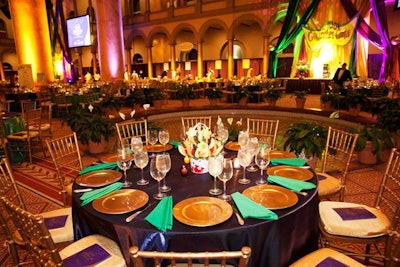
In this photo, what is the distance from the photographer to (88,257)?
5.64 ft

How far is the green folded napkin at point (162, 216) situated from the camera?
1496mm

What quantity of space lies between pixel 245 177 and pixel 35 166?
13.6ft

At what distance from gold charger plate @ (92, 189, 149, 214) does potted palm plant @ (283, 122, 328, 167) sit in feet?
8.29

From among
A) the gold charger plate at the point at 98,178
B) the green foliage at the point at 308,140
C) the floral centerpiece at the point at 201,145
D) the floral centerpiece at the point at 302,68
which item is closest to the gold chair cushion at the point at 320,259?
the floral centerpiece at the point at 201,145

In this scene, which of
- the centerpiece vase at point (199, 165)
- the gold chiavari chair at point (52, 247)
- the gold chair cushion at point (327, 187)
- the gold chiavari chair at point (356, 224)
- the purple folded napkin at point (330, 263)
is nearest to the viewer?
the gold chiavari chair at point (52, 247)

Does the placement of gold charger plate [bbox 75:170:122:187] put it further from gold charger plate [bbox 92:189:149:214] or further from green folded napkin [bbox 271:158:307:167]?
green folded napkin [bbox 271:158:307:167]

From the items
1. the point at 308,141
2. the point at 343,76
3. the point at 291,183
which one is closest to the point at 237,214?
the point at 291,183

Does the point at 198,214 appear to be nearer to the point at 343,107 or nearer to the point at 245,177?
the point at 245,177

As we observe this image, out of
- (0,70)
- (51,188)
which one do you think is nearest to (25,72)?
(51,188)

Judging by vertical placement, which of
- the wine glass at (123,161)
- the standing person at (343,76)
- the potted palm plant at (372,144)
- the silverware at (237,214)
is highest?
the standing person at (343,76)

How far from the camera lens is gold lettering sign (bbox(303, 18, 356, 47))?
12531mm

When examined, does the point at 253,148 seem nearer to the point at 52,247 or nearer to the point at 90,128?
the point at 52,247

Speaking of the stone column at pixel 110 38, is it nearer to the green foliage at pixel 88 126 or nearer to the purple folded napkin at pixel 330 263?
the green foliage at pixel 88 126

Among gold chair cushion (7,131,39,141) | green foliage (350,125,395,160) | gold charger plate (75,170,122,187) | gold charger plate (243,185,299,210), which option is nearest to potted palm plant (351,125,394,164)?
green foliage (350,125,395,160)
